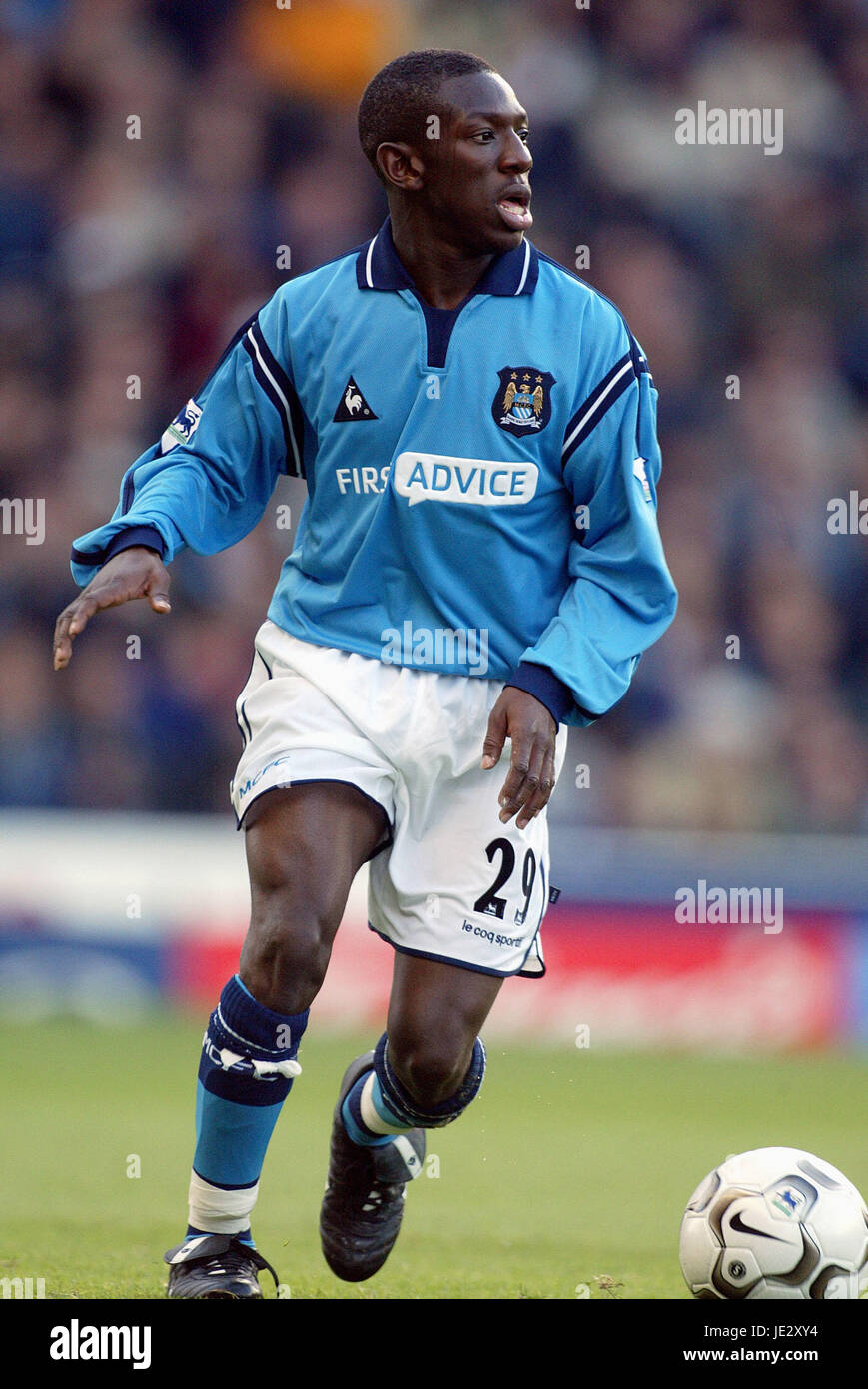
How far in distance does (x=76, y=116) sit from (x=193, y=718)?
14.9 ft

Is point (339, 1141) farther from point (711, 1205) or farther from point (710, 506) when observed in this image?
point (710, 506)

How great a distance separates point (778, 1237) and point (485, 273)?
2188 millimetres

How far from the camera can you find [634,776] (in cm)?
1080

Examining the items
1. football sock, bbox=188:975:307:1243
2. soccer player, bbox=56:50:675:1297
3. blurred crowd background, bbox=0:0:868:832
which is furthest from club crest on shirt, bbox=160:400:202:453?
blurred crowd background, bbox=0:0:868:832

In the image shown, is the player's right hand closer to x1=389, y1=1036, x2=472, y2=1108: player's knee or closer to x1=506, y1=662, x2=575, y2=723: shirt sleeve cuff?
x1=506, y1=662, x2=575, y2=723: shirt sleeve cuff

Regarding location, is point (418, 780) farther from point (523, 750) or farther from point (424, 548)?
point (424, 548)

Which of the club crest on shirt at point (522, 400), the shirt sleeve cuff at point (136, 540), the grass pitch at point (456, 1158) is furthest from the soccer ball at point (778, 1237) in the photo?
the shirt sleeve cuff at point (136, 540)

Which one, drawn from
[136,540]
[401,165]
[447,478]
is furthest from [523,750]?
[401,165]

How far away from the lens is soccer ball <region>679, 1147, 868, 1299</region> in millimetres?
3922

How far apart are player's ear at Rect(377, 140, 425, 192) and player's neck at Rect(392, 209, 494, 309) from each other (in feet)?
0.26

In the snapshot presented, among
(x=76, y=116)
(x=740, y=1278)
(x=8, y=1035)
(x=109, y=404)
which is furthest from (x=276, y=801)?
(x=76, y=116)

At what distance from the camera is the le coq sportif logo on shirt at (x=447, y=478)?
13.8ft

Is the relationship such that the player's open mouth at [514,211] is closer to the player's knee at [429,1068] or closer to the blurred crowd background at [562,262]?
the player's knee at [429,1068]

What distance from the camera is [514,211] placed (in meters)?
4.23
